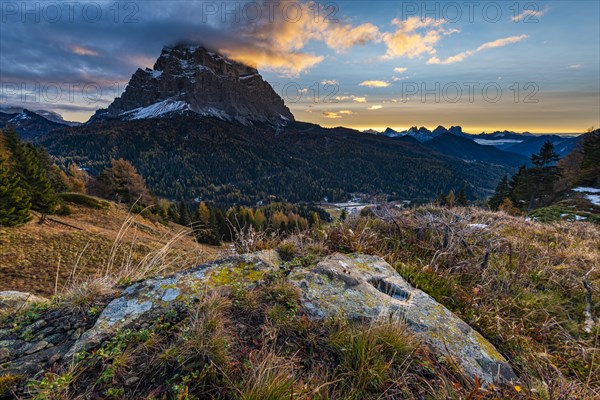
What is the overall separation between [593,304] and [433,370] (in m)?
3.52

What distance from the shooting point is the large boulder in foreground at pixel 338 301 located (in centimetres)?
234

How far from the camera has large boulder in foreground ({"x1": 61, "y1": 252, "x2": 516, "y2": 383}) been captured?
2.34 metres

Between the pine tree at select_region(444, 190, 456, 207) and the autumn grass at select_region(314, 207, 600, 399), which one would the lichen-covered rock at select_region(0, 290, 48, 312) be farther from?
the pine tree at select_region(444, 190, 456, 207)

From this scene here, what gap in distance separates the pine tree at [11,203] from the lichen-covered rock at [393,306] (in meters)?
30.3

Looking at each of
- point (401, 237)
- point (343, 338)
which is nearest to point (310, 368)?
point (343, 338)

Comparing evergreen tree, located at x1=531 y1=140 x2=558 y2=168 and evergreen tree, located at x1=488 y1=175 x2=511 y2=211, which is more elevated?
evergreen tree, located at x1=531 y1=140 x2=558 y2=168

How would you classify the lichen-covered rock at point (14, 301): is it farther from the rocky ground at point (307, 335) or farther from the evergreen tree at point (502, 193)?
the evergreen tree at point (502, 193)

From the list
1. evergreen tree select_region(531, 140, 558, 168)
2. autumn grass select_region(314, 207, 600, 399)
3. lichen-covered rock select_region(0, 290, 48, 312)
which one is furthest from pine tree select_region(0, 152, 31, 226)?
evergreen tree select_region(531, 140, 558, 168)

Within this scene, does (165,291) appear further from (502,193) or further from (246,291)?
(502,193)

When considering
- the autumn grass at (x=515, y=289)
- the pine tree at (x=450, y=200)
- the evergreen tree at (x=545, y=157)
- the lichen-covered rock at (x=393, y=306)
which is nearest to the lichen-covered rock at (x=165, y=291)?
the lichen-covered rock at (x=393, y=306)

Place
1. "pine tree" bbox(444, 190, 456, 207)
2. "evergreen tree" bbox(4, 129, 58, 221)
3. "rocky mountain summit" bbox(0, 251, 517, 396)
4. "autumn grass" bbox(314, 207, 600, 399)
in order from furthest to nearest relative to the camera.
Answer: "evergreen tree" bbox(4, 129, 58, 221), "pine tree" bbox(444, 190, 456, 207), "autumn grass" bbox(314, 207, 600, 399), "rocky mountain summit" bbox(0, 251, 517, 396)

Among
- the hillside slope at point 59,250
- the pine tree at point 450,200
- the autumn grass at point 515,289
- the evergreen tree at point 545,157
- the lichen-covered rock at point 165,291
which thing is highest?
the evergreen tree at point 545,157

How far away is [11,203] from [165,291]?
100 ft

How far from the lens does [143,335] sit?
7.09 feet
